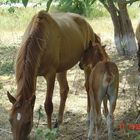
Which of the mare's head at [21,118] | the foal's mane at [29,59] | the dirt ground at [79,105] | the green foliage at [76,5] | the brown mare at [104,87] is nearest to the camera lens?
the green foliage at [76,5]

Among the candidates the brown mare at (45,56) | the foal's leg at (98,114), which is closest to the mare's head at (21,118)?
the brown mare at (45,56)

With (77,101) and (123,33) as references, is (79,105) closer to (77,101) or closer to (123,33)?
(77,101)

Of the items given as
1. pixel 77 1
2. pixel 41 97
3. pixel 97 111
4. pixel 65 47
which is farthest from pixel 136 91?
pixel 77 1

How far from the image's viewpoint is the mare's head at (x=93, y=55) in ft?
18.2

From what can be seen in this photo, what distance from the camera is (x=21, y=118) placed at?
440 cm

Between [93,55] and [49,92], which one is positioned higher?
[93,55]

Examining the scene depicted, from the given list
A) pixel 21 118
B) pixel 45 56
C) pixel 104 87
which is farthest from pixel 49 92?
pixel 21 118

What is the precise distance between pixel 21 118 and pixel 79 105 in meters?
2.89

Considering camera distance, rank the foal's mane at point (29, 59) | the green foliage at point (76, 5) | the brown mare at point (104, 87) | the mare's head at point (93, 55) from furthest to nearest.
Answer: the mare's head at point (93, 55) → the brown mare at point (104, 87) → the foal's mane at point (29, 59) → the green foliage at point (76, 5)

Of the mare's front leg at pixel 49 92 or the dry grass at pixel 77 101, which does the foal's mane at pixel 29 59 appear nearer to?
the mare's front leg at pixel 49 92

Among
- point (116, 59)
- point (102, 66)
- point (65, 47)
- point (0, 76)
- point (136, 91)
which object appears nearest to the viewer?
point (102, 66)

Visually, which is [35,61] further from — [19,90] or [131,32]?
[131,32]

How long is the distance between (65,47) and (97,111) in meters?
1.31

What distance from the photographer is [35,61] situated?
4977 millimetres
